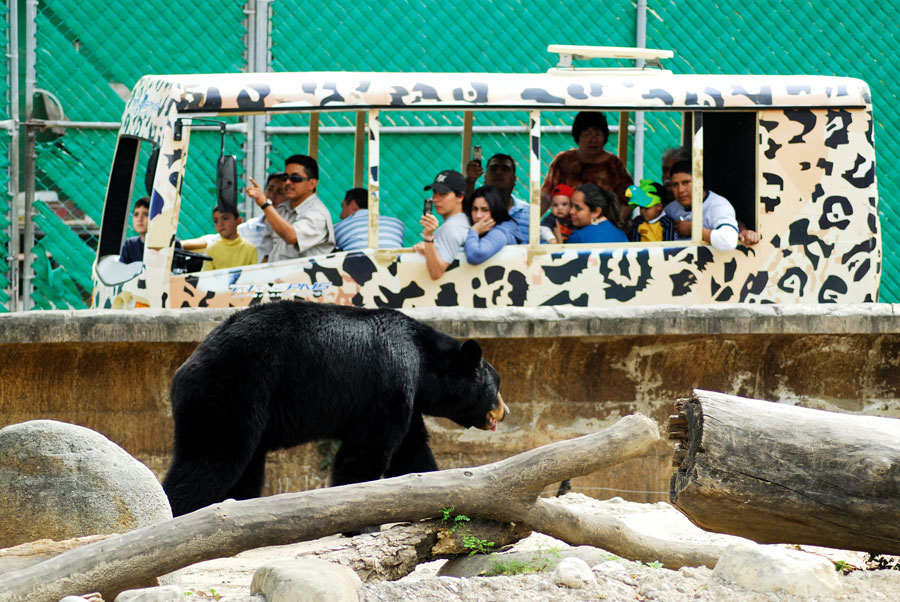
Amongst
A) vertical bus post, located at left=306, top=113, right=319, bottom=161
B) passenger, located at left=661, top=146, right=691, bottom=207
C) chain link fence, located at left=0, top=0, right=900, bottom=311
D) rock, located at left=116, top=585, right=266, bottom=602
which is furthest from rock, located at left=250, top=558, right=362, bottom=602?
chain link fence, located at left=0, top=0, right=900, bottom=311

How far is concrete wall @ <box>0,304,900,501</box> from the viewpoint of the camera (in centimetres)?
670

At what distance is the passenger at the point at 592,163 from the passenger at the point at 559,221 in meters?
0.75

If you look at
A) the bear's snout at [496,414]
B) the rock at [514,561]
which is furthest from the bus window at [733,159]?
the rock at [514,561]

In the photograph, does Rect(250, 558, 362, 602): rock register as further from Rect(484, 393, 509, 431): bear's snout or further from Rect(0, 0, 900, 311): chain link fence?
Rect(0, 0, 900, 311): chain link fence

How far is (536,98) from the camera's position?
24.0 feet

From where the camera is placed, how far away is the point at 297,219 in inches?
293

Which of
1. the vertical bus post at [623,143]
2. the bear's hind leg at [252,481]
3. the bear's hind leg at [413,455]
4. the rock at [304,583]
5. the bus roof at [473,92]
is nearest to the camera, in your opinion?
the rock at [304,583]

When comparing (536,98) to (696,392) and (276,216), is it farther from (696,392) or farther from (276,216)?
(696,392)

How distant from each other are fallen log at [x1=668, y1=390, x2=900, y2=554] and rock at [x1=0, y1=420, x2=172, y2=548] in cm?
205

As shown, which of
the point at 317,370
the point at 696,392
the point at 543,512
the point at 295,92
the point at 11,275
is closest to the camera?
the point at 696,392

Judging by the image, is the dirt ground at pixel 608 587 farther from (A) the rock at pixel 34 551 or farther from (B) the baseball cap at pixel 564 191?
(B) the baseball cap at pixel 564 191

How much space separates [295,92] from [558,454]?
3.20 m

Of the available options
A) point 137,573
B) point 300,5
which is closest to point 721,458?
point 137,573

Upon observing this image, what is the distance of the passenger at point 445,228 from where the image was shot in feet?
23.8
